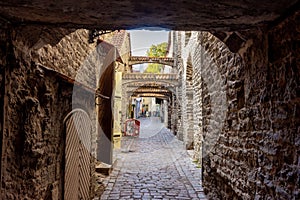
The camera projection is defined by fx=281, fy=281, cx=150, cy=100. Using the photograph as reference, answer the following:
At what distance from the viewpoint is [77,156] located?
13.3 ft

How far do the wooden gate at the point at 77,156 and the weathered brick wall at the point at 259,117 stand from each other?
6.76 feet

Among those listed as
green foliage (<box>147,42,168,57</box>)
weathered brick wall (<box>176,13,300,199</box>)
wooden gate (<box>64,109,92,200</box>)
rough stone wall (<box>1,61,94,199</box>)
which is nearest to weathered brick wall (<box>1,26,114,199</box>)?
rough stone wall (<box>1,61,94,199</box>)

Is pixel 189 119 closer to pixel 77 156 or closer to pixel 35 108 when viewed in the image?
pixel 77 156

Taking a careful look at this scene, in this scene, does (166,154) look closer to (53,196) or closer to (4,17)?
(53,196)

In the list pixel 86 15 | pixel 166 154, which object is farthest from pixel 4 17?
pixel 166 154

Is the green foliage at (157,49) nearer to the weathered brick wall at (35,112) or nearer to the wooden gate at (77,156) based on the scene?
the wooden gate at (77,156)

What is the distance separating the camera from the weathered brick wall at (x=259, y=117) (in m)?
2.08

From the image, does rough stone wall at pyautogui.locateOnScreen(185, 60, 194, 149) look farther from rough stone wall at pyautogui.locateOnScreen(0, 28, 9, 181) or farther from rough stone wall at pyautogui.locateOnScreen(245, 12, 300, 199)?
rough stone wall at pyautogui.locateOnScreen(0, 28, 9, 181)

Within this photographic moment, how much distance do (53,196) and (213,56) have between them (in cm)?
316

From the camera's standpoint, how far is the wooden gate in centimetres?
367

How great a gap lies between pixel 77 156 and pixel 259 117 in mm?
2581

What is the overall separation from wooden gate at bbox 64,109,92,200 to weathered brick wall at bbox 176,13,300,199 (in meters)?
2.06

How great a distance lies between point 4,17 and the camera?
7.04 ft

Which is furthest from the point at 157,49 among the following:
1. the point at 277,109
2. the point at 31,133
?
the point at 277,109
